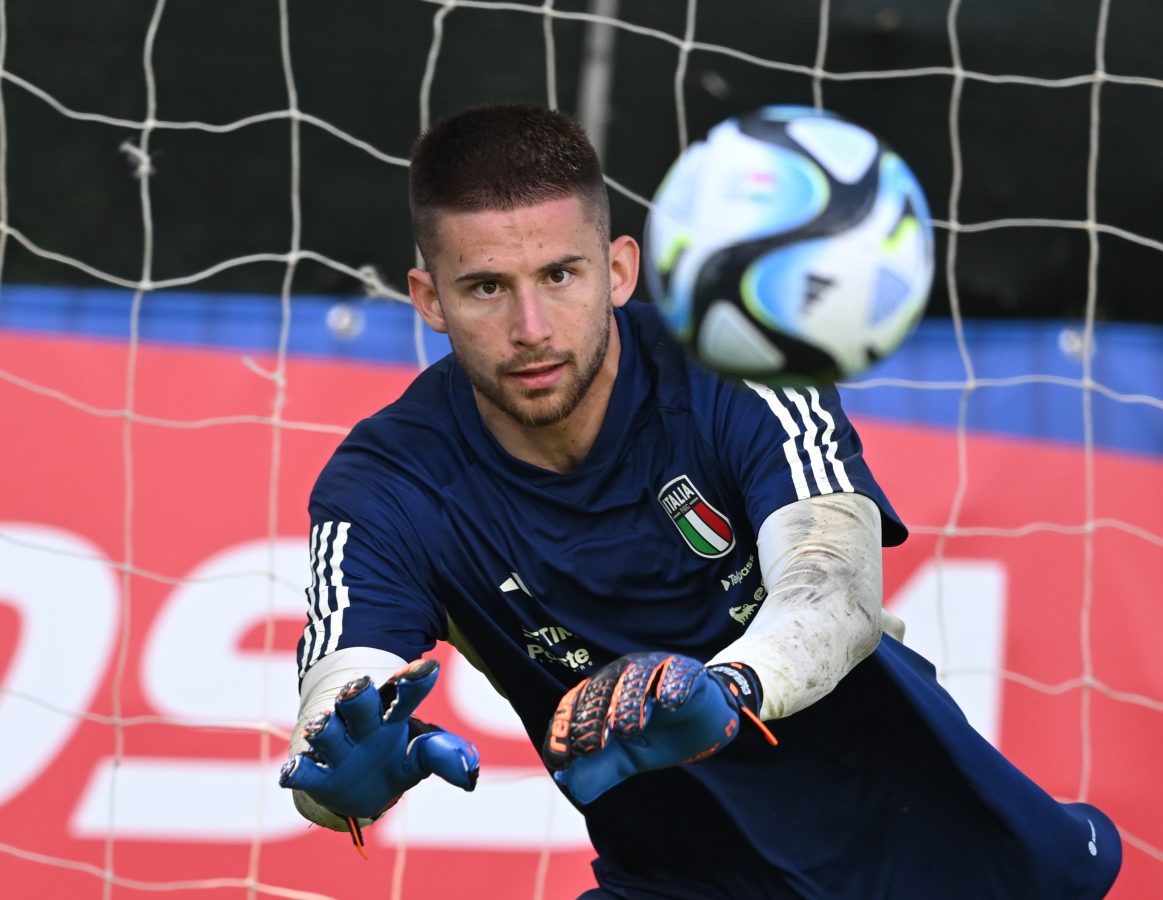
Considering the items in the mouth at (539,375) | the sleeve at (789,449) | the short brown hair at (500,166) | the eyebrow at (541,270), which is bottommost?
the sleeve at (789,449)

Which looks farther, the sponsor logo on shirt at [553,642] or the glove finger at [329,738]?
the sponsor logo on shirt at [553,642]

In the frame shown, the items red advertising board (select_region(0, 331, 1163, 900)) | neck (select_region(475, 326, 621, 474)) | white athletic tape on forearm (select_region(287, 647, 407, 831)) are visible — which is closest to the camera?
white athletic tape on forearm (select_region(287, 647, 407, 831))

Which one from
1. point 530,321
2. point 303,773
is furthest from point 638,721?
point 530,321

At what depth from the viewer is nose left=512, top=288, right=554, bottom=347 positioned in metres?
2.47

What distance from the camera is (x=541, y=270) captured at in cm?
250

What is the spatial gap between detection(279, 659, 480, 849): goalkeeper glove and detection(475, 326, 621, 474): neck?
0.56m

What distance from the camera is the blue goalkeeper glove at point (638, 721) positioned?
1921 millimetres

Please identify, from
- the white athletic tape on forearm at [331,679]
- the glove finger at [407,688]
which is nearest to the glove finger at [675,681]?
the glove finger at [407,688]

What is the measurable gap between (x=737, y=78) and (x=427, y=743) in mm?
2839

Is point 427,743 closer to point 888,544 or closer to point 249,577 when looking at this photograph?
point 888,544

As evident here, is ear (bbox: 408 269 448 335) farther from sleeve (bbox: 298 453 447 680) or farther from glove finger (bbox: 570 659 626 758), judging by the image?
glove finger (bbox: 570 659 626 758)

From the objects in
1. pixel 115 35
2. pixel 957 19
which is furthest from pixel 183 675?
pixel 957 19

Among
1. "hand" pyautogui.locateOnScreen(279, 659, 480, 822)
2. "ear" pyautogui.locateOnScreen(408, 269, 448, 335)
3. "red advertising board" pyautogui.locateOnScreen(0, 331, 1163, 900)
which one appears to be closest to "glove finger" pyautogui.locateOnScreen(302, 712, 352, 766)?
"hand" pyautogui.locateOnScreen(279, 659, 480, 822)

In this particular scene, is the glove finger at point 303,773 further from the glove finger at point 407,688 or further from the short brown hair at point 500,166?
the short brown hair at point 500,166
